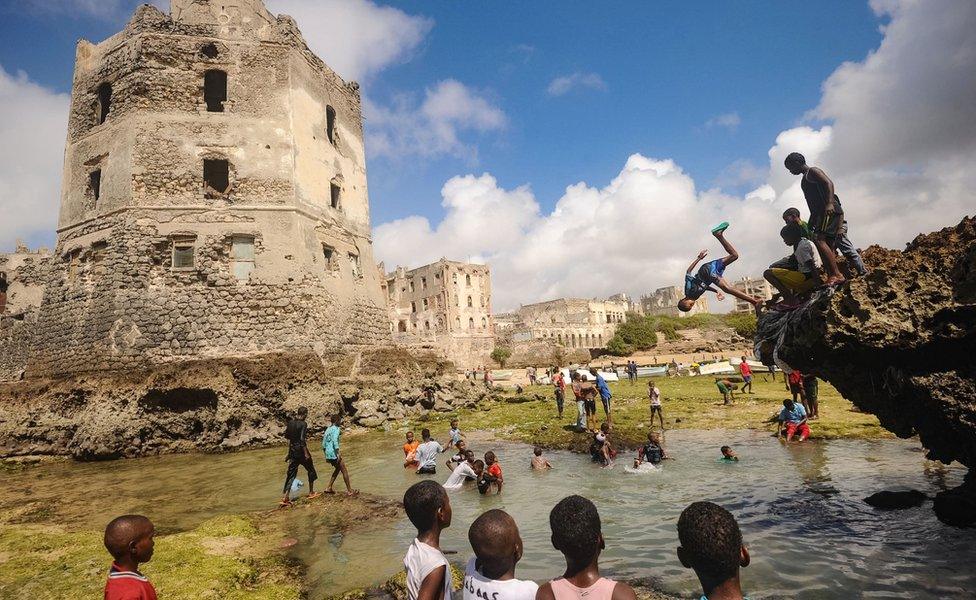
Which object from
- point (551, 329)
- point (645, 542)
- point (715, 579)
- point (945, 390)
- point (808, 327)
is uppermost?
point (551, 329)

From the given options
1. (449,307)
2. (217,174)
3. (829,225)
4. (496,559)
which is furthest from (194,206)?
(449,307)

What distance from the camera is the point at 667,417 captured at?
1886 centimetres

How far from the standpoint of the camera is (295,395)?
1764 centimetres

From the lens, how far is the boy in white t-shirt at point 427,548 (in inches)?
143

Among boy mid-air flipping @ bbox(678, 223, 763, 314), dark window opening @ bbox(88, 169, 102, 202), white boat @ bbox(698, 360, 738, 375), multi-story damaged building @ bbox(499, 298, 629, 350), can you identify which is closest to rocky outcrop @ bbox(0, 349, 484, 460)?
dark window opening @ bbox(88, 169, 102, 202)

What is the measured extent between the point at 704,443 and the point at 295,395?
44.3 feet

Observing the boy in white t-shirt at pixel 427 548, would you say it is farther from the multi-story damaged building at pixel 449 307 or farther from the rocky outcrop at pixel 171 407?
the multi-story damaged building at pixel 449 307

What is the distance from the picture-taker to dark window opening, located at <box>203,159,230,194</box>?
20.4m

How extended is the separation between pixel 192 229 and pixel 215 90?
297 inches

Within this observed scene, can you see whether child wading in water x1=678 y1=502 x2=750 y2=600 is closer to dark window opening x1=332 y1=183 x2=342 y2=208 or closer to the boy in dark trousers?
the boy in dark trousers

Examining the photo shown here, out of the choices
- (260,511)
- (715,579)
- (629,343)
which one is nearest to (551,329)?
(629,343)

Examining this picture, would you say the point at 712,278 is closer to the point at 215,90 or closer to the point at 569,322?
the point at 215,90

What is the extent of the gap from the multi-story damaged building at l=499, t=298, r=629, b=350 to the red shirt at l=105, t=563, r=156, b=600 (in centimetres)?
6955

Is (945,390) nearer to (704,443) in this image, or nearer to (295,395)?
(704,443)
